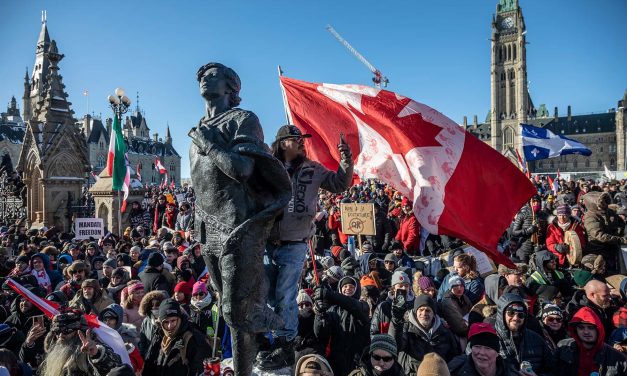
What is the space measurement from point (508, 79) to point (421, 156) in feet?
372

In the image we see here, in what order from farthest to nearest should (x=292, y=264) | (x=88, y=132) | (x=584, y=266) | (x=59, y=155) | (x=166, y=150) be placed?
(x=166, y=150)
(x=88, y=132)
(x=59, y=155)
(x=584, y=266)
(x=292, y=264)

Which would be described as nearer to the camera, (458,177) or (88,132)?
(458,177)

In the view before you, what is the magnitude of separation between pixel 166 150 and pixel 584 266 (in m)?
108

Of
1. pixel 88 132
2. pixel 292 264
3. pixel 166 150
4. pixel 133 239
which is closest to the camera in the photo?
pixel 292 264

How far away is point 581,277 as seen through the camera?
22.0ft

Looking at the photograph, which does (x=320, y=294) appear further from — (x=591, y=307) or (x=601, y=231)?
(x=601, y=231)

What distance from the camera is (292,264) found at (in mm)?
3381

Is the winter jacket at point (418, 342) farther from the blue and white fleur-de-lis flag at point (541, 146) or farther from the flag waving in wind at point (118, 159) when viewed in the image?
the flag waving in wind at point (118, 159)

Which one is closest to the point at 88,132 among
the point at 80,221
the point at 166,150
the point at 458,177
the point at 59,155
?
the point at 166,150

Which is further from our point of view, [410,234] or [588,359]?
[410,234]

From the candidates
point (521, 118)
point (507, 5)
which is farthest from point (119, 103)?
point (507, 5)

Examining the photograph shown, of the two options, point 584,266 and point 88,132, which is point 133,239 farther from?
point 88,132

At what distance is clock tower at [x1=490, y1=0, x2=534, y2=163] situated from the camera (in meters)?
106

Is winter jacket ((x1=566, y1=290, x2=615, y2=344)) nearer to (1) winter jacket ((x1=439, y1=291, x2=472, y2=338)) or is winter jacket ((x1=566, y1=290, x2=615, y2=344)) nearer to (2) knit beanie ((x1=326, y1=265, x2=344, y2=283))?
(1) winter jacket ((x1=439, y1=291, x2=472, y2=338))
